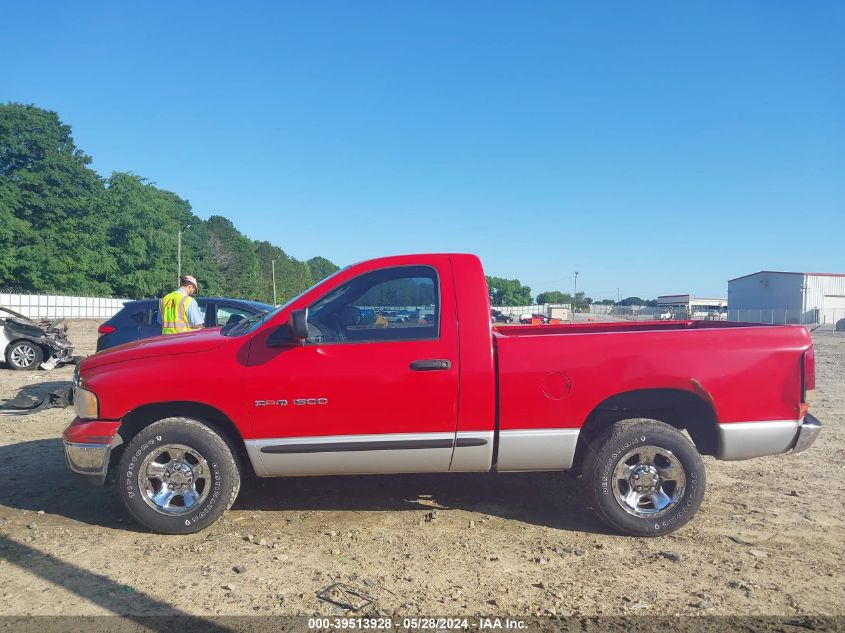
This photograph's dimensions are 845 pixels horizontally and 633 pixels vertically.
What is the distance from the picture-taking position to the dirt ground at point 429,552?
3.37m

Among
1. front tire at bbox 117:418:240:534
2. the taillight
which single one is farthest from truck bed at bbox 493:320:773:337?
front tire at bbox 117:418:240:534

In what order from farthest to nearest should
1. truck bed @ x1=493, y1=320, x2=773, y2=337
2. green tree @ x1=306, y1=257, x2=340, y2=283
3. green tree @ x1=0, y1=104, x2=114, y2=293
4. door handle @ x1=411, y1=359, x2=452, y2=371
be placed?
green tree @ x1=306, y1=257, x2=340, y2=283
green tree @ x1=0, y1=104, x2=114, y2=293
truck bed @ x1=493, y1=320, x2=773, y2=337
door handle @ x1=411, y1=359, x2=452, y2=371

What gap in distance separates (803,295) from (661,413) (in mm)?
55879

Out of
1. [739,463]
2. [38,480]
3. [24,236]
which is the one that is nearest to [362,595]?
[38,480]

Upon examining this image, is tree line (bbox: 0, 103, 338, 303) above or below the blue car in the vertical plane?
above

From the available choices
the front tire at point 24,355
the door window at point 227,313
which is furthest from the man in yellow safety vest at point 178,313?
the front tire at point 24,355

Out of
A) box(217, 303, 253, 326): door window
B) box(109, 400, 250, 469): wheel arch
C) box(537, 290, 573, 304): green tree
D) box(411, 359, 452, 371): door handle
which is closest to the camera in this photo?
box(411, 359, 452, 371): door handle

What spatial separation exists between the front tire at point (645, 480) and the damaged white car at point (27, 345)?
1322 cm

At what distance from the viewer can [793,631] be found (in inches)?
120

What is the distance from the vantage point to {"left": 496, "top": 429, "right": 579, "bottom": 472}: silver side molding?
13.9ft

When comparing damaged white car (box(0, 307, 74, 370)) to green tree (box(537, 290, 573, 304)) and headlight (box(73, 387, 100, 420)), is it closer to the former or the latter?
headlight (box(73, 387, 100, 420))

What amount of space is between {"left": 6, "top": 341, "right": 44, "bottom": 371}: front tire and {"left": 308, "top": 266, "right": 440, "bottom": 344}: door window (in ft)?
39.1

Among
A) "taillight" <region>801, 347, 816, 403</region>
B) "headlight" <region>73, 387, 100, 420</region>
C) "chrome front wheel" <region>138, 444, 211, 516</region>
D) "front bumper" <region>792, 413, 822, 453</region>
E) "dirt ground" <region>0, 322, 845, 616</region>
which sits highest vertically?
"taillight" <region>801, 347, 816, 403</region>

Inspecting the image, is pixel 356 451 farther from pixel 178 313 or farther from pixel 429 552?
pixel 178 313
